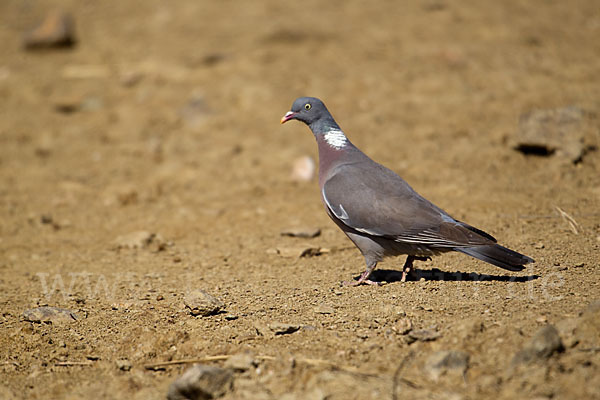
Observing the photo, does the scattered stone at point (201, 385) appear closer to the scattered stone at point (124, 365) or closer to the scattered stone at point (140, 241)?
the scattered stone at point (124, 365)

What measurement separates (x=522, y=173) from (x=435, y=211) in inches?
107

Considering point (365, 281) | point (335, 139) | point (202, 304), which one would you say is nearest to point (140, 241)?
point (202, 304)

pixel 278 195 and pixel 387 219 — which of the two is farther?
pixel 278 195

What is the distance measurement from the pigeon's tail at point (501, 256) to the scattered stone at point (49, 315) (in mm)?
2813

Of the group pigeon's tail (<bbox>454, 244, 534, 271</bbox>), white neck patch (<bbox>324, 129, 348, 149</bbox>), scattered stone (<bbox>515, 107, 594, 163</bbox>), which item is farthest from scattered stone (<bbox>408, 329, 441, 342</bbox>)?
scattered stone (<bbox>515, 107, 594, 163</bbox>)

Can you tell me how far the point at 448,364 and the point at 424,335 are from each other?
32 cm

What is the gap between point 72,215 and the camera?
7273 millimetres

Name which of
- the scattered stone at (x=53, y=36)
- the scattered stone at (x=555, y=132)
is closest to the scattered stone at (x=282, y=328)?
the scattered stone at (x=555, y=132)

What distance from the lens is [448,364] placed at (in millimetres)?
3252

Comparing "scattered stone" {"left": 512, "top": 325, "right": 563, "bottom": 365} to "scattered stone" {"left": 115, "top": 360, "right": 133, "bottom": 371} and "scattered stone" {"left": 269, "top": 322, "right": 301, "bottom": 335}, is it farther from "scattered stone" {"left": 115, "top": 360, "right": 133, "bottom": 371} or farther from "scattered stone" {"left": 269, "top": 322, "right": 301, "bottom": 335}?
"scattered stone" {"left": 115, "top": 360, "right": 133, "bottom": 371}

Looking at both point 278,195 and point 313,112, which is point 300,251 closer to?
point 313,112

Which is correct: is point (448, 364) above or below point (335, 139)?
below

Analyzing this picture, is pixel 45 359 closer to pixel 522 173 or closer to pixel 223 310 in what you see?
pixel 223 310

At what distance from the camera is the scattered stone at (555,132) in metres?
6.76
